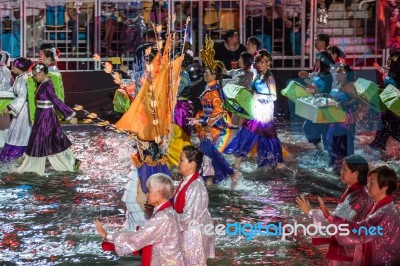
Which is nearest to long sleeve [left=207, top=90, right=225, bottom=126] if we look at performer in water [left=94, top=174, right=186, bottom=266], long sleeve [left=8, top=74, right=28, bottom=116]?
long sleeve [left=8, top=74, right=28, bottom=116]

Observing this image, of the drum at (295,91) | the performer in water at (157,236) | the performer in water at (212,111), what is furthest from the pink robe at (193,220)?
the drum at (295,91)

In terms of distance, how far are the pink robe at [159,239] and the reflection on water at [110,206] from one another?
1990 millimetres

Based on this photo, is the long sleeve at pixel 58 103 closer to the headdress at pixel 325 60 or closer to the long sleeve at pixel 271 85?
Result: the long sleeve at pixel 271 85

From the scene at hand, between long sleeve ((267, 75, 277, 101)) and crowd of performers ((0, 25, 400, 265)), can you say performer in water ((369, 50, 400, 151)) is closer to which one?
crowd of performers ((0, 25, 400, 265))

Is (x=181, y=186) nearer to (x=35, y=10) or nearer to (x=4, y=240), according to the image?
(x=4, y=240)

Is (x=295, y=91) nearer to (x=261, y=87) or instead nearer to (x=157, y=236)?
(x=261, y=87)

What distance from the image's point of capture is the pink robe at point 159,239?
276 inches

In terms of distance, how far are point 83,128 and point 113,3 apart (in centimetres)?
276

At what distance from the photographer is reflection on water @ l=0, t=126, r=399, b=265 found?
932cm

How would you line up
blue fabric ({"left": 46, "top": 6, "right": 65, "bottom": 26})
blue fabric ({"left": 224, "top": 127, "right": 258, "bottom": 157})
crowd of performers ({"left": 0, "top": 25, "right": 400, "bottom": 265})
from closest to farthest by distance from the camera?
crowd of performers ({"left": 0, "top": 25, "right": 400, "bottom": 265})
blue fabric ({"left": 224, "top": 127, "right": 258, "bottom": 157})
blue fabric ({"left": 46, "top": 6, "right": 65, "bottom": 26})

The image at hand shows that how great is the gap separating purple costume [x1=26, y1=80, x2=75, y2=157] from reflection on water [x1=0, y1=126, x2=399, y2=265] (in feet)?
1.19

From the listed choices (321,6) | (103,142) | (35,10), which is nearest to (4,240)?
(103,142)

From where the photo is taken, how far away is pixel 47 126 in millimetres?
13250

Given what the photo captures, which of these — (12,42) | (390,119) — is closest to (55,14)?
(12,42)
